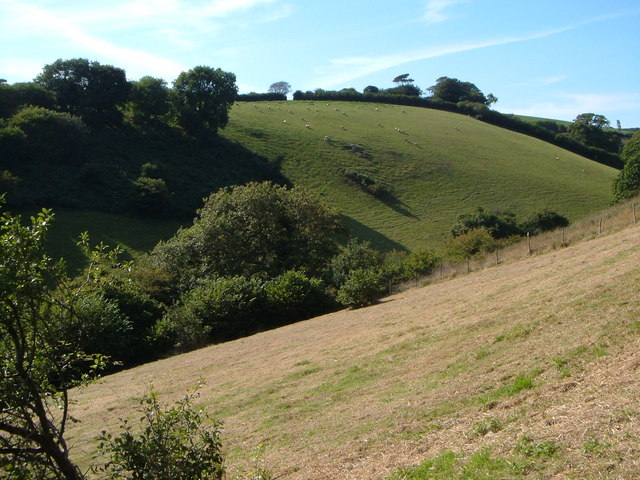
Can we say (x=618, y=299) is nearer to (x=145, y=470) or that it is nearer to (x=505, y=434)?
(x=505, y=434)

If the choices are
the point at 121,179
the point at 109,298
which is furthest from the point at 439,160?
the point at 109,298

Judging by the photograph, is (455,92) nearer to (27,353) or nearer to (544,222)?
(544,222)

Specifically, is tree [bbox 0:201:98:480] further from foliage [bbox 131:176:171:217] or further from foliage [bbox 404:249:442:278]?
foliage [bbox 131:176:171:217]

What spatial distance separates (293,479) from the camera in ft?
30.0

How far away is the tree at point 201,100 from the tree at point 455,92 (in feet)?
183

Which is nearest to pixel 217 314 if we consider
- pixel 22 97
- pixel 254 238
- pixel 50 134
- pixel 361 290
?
pixel 361 290

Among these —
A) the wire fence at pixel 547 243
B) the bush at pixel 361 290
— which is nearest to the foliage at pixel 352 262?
→ the wire fence at pixel 547 243

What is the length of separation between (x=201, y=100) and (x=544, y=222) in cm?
4254

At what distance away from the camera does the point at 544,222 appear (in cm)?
5888

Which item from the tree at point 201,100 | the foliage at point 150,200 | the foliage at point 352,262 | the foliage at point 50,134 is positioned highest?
the tree at point 201,100

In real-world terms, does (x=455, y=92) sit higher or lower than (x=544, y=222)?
higher

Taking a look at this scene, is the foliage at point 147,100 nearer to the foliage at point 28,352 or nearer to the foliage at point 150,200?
the foliage at point 150,200

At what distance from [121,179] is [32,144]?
8984 mm

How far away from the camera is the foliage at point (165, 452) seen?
270 inches
